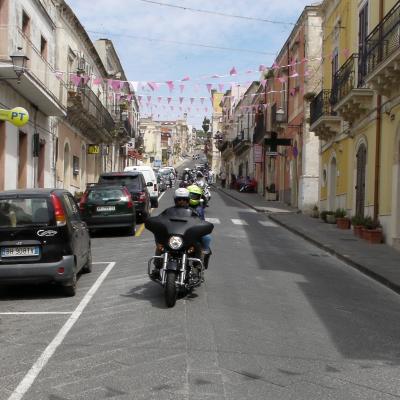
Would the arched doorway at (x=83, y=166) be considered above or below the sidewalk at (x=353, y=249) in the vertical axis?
above

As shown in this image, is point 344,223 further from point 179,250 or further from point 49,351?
point 49,351

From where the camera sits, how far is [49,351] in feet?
19.5

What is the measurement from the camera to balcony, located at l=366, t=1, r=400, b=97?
14.8 metres

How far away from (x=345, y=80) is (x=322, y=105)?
3424mm

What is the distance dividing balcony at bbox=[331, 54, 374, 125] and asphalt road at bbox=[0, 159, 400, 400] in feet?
29.4

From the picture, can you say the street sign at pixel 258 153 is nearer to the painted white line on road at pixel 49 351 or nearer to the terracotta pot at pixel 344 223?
the terracotta pot at pixel 344 223

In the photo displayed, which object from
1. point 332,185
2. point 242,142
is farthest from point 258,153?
point 332,185

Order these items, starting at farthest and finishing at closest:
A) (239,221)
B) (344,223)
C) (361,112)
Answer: (239,221), (344,223), (361,112)

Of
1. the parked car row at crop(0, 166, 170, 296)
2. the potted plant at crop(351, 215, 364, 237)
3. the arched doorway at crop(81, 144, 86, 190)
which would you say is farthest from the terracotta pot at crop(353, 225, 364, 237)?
the arched doorway at crop(81, 144, 86, 190)

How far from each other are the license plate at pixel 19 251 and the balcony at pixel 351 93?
12751mm

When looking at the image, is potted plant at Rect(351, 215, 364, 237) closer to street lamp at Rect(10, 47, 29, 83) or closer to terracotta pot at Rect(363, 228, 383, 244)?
terracotta pot at Rect(363, 228, 383, 244)

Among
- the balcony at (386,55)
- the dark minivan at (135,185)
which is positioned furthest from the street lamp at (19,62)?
the balcony at (386,55)

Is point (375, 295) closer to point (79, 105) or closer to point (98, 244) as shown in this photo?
point (98, 244)

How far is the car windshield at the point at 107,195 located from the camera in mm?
17578
